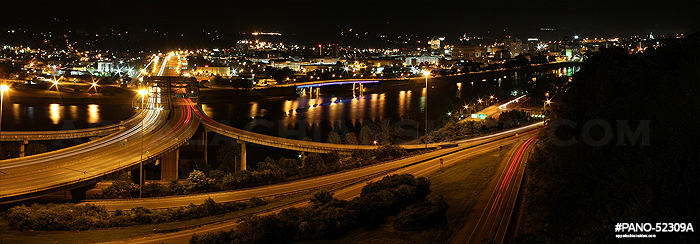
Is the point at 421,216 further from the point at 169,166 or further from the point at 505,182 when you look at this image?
the point at 169,166

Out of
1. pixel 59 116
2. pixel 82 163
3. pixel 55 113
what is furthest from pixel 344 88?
pixel 82 163

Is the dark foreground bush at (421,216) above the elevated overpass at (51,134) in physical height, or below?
below

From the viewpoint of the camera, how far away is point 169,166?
28.6 ft

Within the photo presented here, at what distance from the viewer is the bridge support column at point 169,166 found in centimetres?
863

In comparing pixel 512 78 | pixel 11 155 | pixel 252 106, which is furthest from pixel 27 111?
pixel 512 78

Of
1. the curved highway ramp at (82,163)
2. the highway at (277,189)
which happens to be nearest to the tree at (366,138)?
the highway at (277,189)

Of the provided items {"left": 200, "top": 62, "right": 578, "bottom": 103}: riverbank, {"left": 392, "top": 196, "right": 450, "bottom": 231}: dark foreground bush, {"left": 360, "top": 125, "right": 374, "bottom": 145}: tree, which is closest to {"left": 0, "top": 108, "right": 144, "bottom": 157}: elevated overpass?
{"left": 360, "top": 125, "right": 374, "bottom": 145}: tree

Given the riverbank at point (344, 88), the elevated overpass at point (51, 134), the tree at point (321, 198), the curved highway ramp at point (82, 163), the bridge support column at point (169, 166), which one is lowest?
the bridge support column at point (169, 166)

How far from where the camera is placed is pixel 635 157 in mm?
3506

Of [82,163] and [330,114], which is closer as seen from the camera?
[82,163]

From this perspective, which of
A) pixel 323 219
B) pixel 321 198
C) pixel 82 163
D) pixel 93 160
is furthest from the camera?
pixel 93 160

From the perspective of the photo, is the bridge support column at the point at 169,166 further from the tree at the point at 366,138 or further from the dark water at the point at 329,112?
the dark water at the point at 329,112

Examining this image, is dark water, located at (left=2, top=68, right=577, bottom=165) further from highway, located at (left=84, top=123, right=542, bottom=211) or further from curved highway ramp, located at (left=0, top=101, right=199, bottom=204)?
highway, located at (left=84, top=123, right=542, bottom=211)

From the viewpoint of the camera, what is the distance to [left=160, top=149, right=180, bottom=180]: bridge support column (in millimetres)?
8633
